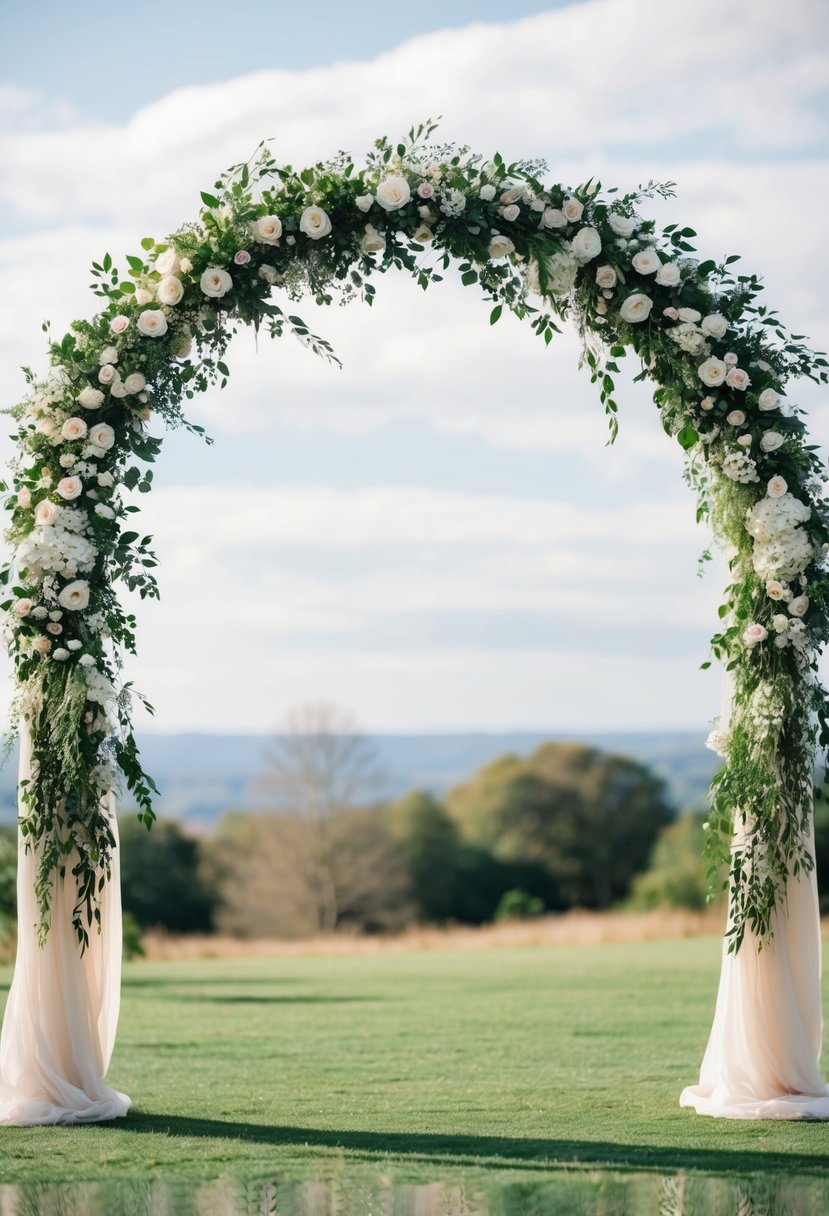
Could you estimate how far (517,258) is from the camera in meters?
6.50

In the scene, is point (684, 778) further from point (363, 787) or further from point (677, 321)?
point (677, 321)

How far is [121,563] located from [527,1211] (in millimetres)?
3278

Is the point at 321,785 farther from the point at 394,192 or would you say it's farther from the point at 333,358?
the point at 394,192

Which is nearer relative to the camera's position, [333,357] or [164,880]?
[333,357]

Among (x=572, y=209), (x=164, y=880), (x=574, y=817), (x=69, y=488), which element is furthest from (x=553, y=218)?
(x=574, y=817)

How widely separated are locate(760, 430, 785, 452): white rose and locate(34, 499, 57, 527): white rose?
317 cm

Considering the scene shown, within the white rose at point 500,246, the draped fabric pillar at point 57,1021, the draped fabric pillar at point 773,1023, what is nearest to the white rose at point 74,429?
the draped fabric pillar at point 57,1021

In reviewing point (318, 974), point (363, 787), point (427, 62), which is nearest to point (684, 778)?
point (363, 787)

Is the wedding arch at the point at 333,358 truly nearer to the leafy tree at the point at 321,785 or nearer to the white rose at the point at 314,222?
the white rose at the point at 314,222

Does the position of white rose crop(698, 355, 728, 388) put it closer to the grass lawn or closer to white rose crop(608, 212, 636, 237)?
white rose crop(608, 212, 636, 237)

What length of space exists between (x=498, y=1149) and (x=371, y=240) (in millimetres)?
3958

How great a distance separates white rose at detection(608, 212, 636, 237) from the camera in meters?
6.38

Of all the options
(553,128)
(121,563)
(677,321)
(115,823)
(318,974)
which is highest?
(553,128)

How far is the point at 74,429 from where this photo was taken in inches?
242
